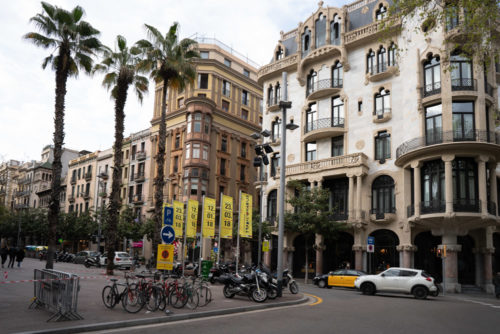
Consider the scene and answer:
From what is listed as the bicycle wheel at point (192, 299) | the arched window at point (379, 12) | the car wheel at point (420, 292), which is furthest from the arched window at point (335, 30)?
the bicycle wheel at point (192, 299)

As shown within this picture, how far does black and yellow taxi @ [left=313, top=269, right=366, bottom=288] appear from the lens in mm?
26906

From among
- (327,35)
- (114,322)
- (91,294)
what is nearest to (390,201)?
(327,35)

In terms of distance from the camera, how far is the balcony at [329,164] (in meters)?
34.7

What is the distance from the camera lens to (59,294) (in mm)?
10773

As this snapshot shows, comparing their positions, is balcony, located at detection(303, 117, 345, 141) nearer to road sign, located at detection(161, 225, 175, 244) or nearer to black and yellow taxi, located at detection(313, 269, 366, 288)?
black and yellow taxi, located at detection(313, 269, 366, 288)

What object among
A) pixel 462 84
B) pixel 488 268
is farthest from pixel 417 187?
pixel 462 84

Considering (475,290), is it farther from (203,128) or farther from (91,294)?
(203,128)

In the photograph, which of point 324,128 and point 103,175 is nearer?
point 324,128

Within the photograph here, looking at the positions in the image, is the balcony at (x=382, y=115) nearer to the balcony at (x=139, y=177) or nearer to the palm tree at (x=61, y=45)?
the palm tree at (x=61, y=45)

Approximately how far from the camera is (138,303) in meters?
12.3

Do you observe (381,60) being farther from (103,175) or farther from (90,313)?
(103,175)

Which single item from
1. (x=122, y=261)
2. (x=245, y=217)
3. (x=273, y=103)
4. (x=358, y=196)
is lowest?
(x=122, y=261)

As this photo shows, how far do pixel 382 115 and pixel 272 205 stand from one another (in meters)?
13.6

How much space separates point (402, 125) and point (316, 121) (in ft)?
27.1
